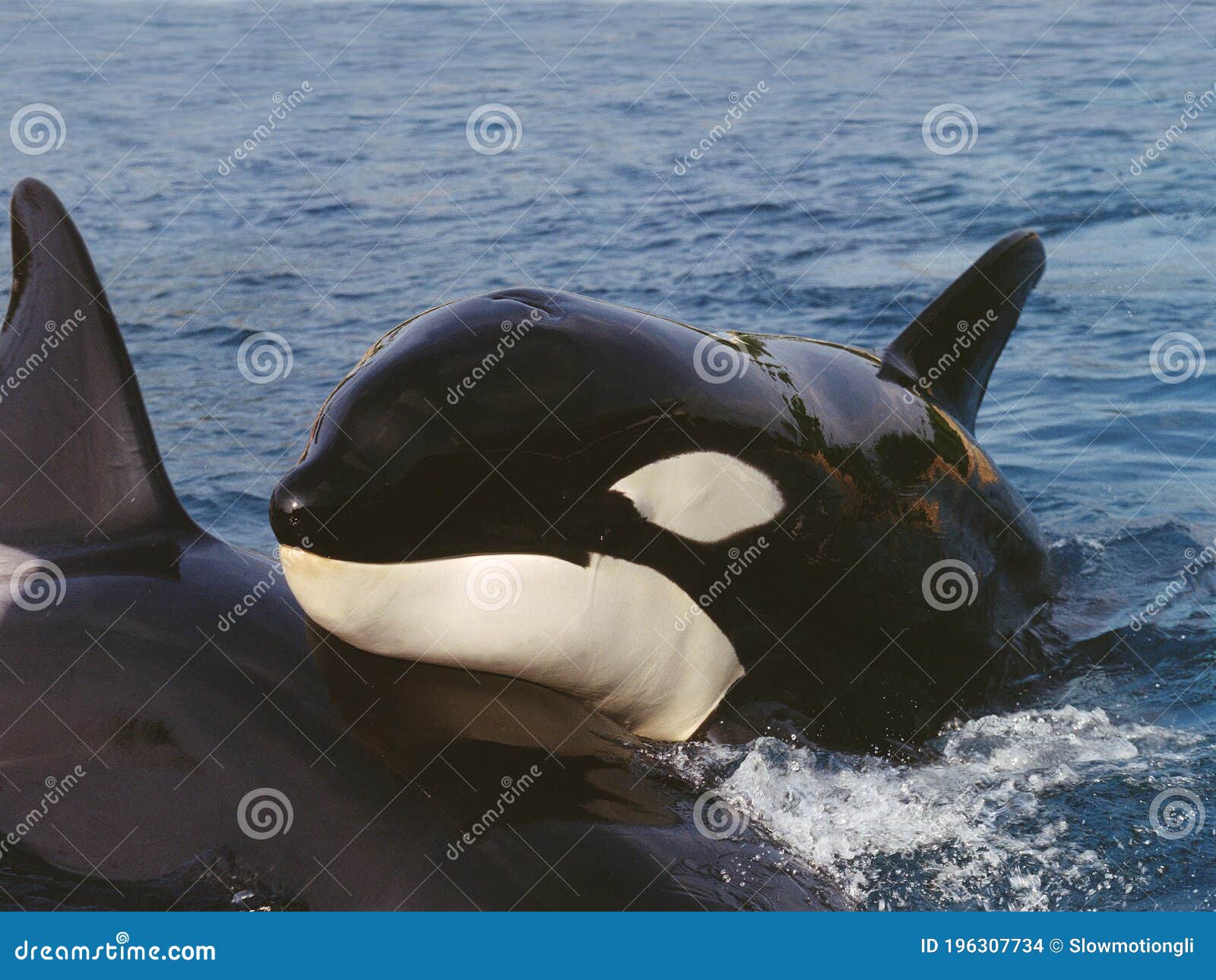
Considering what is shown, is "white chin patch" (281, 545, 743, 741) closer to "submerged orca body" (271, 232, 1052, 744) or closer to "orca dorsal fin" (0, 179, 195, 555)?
"submerged orca body" (271, 232, 1052, 744)

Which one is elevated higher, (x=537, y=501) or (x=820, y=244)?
(x=537, y=501)

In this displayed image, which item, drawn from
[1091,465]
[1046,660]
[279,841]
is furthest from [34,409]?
[1091,465]

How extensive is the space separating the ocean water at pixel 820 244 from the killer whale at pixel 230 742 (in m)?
0.41

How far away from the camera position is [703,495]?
5434 mm

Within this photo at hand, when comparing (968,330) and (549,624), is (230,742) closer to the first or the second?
(549,624)

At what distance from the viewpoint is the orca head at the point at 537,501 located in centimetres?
486

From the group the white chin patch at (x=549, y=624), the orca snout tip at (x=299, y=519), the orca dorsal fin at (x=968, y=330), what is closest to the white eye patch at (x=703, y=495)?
the white chin patch at (x=549, y=624)

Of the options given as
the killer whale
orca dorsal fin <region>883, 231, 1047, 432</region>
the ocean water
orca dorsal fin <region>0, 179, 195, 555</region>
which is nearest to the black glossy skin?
orca dorsal fin <region>883, 231, 1047, 432</region>

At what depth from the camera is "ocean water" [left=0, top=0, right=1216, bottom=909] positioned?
6.12 meters

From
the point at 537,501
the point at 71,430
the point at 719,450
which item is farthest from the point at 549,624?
the point at 71,430

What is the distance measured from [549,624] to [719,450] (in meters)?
0.89

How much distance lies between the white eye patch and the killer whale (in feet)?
2.60

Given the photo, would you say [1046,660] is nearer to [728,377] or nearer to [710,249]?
[728,377]

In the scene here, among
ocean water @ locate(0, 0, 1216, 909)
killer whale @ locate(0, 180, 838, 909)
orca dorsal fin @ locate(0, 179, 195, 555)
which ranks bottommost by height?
ocean water @ locate(0, 0, 1216, 909)
